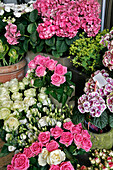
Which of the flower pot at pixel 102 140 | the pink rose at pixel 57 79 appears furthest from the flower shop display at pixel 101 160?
the pink rose at pixel 57 79

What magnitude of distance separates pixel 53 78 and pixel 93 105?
32 cm

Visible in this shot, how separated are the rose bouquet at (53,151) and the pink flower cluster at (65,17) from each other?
77 centimetres

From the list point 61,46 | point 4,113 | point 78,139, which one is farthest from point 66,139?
point 61,46

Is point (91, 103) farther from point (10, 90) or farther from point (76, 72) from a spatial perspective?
point (10, 90)

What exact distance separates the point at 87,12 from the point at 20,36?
643mm

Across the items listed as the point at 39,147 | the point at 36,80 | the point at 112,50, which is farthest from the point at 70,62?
the point at 39,147

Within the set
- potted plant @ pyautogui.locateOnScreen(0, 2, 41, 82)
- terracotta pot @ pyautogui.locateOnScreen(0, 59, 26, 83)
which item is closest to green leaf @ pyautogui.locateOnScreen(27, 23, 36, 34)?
potted plant @ pyautogui.locateOnScreen(0, 2, 41, 82)

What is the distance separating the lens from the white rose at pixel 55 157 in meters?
0.91

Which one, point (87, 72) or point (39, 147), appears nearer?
point (39, 147)

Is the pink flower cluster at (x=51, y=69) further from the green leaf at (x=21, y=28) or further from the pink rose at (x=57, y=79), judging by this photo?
the green leaf at (x=21, y=28)

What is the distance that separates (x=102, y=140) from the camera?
1.27 meters

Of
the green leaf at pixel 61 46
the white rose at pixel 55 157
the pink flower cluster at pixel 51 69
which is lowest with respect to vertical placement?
the white rose at pixel 55 157

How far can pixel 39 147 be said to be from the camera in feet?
3.23

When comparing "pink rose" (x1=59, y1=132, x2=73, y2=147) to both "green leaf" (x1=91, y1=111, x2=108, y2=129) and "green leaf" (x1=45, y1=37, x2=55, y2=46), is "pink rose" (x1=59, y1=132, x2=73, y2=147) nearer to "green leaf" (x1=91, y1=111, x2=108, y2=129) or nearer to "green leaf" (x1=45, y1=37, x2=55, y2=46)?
"green leaf" (x1=91, y1=111, x2=108, y2=129)
